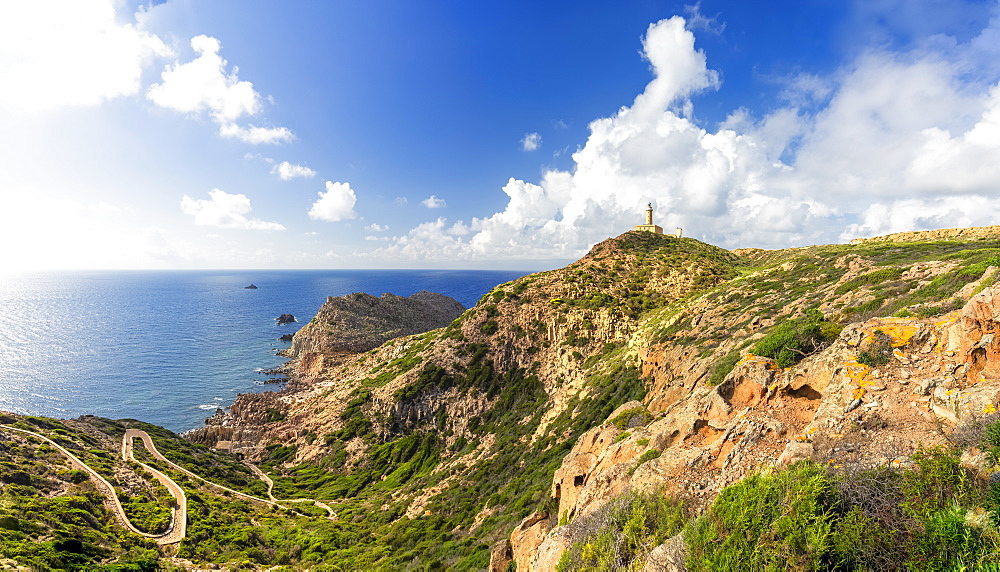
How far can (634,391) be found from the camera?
29.2 m

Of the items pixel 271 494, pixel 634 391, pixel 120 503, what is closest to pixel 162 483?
pixel 120 503

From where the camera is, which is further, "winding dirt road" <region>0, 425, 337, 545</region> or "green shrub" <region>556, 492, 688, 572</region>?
"winding dirt road" <region>0, 425, 337, 545</region>

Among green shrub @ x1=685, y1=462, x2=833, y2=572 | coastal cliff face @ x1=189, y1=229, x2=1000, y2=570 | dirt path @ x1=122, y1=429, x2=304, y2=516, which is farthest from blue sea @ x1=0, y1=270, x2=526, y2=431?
green shrub @ x1=685, y1=462, x2=833, y2=572

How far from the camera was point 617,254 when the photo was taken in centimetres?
6284

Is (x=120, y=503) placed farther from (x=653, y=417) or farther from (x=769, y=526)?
(x=769, y=526)

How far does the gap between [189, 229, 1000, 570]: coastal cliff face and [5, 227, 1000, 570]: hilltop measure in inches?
4.5

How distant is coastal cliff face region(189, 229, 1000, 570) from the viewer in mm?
9500

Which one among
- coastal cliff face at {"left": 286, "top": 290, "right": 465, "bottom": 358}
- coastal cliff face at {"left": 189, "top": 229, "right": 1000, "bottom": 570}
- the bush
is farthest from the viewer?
coastal cliff face at {"left": 286, "top": 290, "right": 465, "bottom": 358}

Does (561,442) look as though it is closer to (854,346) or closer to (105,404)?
(854,346)

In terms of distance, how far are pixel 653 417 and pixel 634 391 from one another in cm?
1160

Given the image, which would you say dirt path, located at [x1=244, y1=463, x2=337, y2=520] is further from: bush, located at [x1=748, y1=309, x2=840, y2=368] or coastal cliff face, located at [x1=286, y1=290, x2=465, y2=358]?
coastal cliff face, located at [x1=286, y1=290, x2=465, y2=358]

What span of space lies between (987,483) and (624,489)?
7.37 meters

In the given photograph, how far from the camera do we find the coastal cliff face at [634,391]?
31.2ft

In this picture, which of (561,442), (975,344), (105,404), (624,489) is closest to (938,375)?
(975,344)
